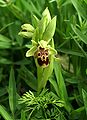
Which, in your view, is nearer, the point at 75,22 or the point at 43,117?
the point at 43,117

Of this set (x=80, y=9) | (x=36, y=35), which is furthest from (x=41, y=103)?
(x=80, y=9)

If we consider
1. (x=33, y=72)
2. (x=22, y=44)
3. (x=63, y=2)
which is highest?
(x=63, y=2)

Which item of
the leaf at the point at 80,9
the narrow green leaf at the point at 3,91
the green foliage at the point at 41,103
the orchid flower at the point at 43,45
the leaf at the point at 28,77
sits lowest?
the green foliage at the point at 41,103

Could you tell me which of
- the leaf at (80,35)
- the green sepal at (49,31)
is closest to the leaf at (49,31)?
the green sepal at (49,31)

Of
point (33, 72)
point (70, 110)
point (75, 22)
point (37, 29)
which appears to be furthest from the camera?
point (33, 72)

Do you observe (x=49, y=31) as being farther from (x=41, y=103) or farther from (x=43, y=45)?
(x=41, y=103)

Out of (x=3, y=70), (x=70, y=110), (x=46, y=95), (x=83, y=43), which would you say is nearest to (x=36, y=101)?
(x=46, y=95)

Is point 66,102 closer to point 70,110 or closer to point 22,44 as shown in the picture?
point 70,110

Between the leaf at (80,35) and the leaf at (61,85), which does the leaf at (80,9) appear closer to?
the leaf at (80,35)
